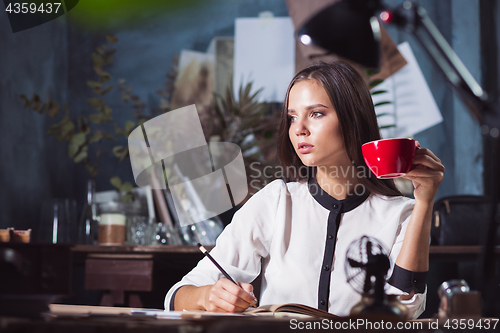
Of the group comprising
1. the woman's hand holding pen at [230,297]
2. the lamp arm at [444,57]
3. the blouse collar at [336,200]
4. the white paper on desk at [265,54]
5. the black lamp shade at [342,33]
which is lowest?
the woman's hand holding pen at [230,297]

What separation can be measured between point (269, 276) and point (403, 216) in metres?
0.39

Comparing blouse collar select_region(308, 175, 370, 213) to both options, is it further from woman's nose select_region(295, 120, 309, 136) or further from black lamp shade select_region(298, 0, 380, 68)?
black lamp shade select_region(298, 0, 380, 68)

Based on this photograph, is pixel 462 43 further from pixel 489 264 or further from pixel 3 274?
pixel 3 274

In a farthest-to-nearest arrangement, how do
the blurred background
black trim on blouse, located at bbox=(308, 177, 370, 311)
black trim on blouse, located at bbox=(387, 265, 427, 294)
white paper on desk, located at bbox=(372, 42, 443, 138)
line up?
white paper on desk, located at bbox=(372, 42, 443, 138) < the blurred background < black trim on blouse, located at bbox=(308, 177, 370, 311) < black trim on blouse, located at bbox=(387, 265, 427, 294)

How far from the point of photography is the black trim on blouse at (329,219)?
1.17 metres

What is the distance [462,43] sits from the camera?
2.43 metres

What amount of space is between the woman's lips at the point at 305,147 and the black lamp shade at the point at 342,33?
0.48m

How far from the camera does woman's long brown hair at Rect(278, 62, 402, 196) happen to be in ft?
4.17

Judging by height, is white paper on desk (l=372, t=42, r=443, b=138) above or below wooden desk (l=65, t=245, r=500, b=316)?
above

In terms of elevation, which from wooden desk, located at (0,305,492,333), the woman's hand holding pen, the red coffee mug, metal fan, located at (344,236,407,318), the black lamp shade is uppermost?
the black lamp shade

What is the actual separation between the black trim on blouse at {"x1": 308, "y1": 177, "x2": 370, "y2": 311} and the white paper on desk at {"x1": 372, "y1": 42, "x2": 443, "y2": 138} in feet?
3.90

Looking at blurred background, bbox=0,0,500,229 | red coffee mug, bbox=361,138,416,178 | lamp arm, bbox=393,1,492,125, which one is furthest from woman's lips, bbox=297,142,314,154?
blurred background, bbox=0,0,500,229

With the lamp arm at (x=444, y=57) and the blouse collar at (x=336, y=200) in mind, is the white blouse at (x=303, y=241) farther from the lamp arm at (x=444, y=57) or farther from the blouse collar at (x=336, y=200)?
the lamp arm at (x=444, y=57)

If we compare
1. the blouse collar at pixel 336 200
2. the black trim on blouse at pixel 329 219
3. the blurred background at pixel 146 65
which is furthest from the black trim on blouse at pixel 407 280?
the blurred background at pixel 146 65
